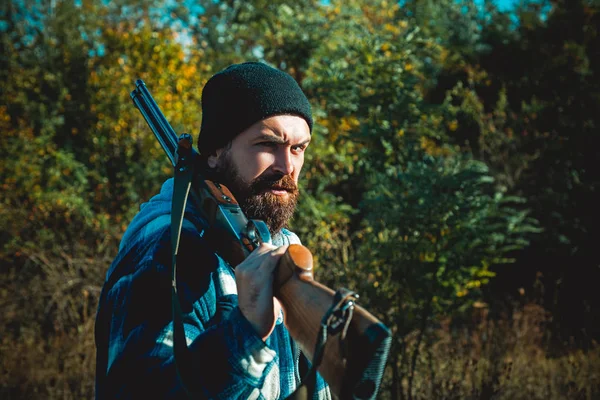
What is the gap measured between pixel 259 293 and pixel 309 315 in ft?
0.48

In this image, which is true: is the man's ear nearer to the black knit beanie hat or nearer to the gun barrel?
the black knit beanie hat

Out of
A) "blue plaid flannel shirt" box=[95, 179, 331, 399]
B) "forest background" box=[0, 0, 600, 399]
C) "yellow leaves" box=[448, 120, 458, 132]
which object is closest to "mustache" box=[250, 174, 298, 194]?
"blue plaid flannel shirt" box=[95, 179, 331, 399]

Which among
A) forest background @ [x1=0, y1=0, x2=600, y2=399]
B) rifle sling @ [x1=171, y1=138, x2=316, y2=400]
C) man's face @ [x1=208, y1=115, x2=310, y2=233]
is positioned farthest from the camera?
forest background @ [x1=0, y1=0, x2=600, y2=399]

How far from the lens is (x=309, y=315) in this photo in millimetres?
1055

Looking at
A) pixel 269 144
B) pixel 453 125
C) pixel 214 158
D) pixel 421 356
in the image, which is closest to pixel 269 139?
pixel 269 144

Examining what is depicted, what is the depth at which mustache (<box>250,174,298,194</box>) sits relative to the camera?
1705 mm

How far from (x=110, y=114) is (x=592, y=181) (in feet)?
25.5

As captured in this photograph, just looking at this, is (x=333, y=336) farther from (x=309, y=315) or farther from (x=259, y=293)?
(x=259, y=293)

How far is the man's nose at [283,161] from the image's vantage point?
1701 mm

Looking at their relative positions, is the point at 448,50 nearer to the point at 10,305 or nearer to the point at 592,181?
the point at 592,181

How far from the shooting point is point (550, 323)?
6418 mm

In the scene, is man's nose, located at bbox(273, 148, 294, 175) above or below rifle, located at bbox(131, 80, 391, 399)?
above

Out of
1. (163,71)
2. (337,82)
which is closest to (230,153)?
(337,82)

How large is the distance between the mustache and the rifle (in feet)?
0.56
